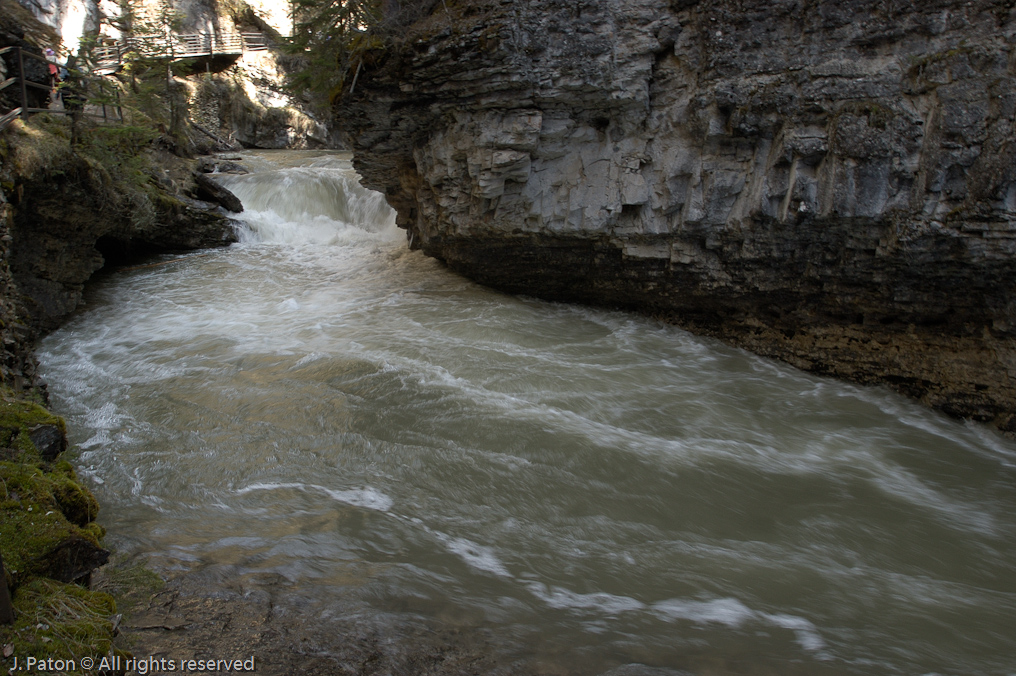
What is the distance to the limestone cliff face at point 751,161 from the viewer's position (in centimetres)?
617

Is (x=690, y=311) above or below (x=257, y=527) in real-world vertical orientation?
above

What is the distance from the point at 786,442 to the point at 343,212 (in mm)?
14327

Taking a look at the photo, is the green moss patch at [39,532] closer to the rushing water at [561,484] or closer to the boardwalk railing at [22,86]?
the rushing water at [561,484]

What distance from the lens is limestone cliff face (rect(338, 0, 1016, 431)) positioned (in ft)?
20.2

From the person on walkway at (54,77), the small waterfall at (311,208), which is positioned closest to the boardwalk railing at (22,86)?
the person on walkway at (54,77)

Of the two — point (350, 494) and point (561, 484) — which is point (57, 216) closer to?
point (350, 494)

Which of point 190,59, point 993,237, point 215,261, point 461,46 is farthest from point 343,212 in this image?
point 190,59

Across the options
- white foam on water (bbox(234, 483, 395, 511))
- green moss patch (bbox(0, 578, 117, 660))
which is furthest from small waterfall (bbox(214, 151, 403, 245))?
green moss patch (bbox(0, 578, 117, 660))

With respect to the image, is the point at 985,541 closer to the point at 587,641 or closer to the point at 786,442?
the point at 786,442

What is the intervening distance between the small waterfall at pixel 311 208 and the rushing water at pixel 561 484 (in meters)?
6.30

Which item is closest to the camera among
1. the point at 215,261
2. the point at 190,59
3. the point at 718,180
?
the point at 718,180

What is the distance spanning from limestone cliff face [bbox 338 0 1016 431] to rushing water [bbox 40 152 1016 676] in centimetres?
87

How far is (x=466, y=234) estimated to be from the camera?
1021 centimetres

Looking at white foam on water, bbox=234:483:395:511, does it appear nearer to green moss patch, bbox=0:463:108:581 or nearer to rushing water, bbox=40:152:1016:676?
rushing water, bbox=40:152:1016:676
